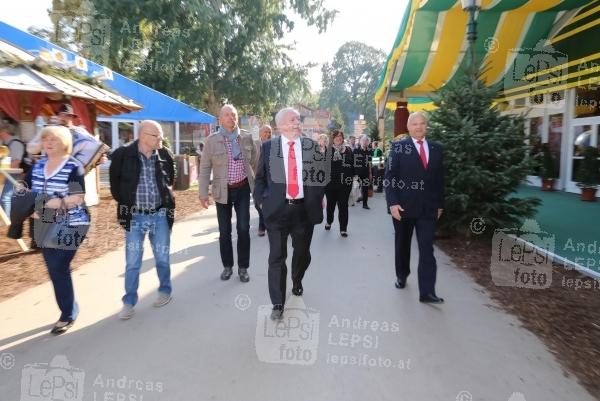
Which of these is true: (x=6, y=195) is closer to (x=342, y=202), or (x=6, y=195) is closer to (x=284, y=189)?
(x=284, y=189)

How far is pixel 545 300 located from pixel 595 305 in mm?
447

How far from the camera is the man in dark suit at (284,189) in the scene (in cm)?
394

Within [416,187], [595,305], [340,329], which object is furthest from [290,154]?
[595,305]

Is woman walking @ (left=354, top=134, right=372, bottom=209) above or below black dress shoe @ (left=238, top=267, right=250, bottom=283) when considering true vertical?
above

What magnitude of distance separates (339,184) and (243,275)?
313 centimetres

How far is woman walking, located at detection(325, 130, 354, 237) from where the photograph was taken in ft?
24.8

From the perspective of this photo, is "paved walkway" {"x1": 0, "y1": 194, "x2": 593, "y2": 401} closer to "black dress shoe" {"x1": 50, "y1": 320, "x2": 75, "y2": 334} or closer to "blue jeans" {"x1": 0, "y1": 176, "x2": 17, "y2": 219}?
"black dress shoe" {"x1": 50, "y1": 320, "x2": 75, "y2": 334}

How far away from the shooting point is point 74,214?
363cm

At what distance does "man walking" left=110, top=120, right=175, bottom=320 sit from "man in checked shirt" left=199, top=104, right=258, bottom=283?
761 millimetres
